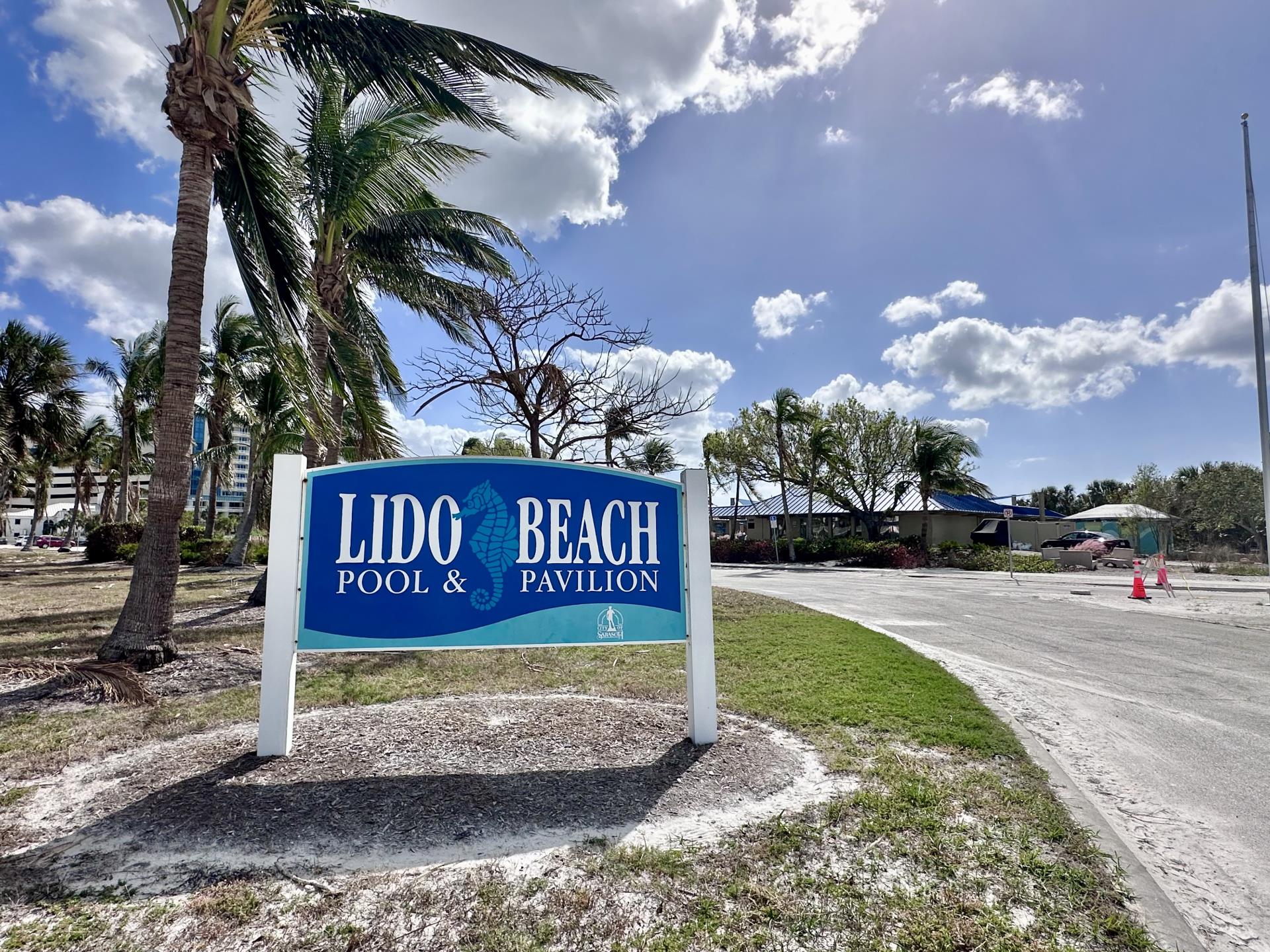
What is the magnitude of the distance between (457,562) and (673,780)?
74.2 inches

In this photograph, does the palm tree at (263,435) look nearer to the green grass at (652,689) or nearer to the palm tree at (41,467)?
the palm tree at (41,467)

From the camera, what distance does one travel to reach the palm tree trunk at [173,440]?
19.8 feet

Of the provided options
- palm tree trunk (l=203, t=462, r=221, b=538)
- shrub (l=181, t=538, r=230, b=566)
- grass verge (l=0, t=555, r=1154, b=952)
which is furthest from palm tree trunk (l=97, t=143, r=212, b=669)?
palm tree trunk (l=203, t=462, r=221, b=538)

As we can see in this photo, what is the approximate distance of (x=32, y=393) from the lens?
884 inches

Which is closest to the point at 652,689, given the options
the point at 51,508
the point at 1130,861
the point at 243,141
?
the point at 1130,861

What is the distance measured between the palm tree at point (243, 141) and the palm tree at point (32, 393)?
19.7 m

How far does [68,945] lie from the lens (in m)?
2.12

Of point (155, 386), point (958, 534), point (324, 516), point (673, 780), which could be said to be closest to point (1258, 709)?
point (673, 780)

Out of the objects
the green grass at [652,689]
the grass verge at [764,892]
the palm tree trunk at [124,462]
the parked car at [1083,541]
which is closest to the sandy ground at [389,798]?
the grass verge at [764,892]

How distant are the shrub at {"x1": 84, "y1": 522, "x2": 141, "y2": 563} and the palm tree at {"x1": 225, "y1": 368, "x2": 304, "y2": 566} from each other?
5.82 m

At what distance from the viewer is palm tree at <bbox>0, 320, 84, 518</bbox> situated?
21.5 m

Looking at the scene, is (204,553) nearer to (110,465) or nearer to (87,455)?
(110,465)

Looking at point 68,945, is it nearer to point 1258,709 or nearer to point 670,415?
point 1258,709

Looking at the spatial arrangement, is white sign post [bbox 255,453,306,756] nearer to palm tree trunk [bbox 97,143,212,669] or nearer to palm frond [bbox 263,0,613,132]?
palm tree trunk [bbox 97,143,212,669]
